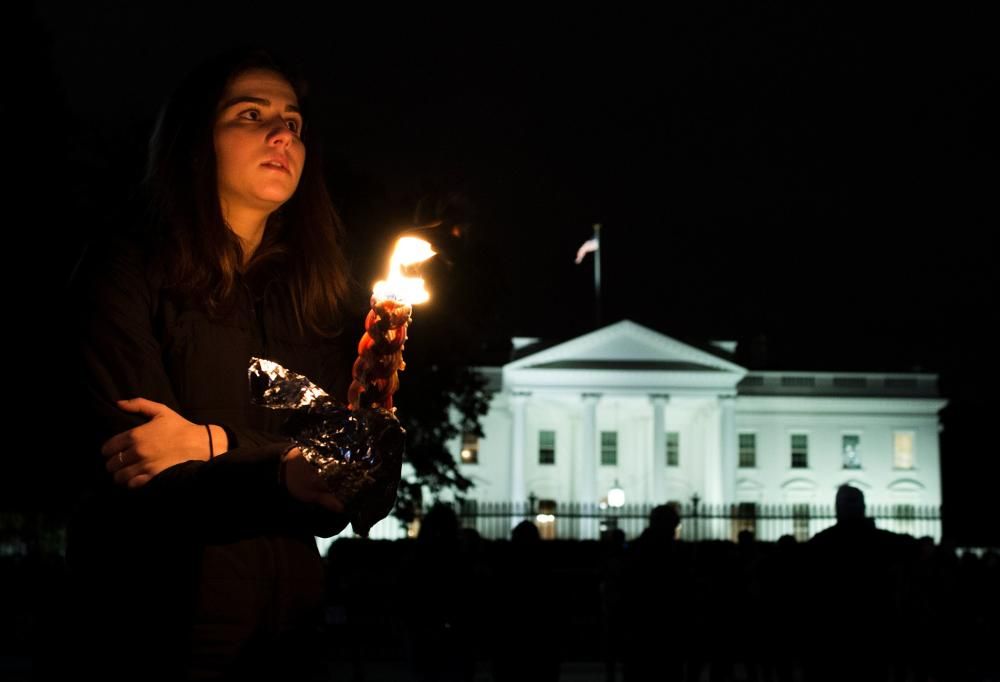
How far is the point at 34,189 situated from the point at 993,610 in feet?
62.8

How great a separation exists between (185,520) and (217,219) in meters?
0.53

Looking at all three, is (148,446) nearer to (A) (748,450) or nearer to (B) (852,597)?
(B) (852,597)

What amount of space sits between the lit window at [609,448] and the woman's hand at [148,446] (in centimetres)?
6796

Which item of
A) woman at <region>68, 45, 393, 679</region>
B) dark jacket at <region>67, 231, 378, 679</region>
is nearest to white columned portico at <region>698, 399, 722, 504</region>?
woman at <region>68, 45, 393, 679</region>

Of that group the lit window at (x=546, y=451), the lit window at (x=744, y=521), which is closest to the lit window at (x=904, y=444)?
the lit window at (x=744, y=521)

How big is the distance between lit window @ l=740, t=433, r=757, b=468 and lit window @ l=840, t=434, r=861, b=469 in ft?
15.7

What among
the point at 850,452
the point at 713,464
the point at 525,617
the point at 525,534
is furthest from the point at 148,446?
the point at 850,452

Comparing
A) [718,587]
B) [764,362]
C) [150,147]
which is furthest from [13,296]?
[764,362]

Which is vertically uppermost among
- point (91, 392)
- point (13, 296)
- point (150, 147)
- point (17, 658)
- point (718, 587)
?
point (13, 296)

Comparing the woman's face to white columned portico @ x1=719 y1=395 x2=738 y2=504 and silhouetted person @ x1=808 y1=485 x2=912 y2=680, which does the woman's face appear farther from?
white columned portico @ x1=719 y1=395 x2=738 y2=504

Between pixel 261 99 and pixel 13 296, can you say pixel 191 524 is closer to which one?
pixel 261 99

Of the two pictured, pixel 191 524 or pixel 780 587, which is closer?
pixel 191 524

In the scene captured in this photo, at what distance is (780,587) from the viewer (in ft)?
→ 41.8

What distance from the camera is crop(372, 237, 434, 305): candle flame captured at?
5.19 feet
